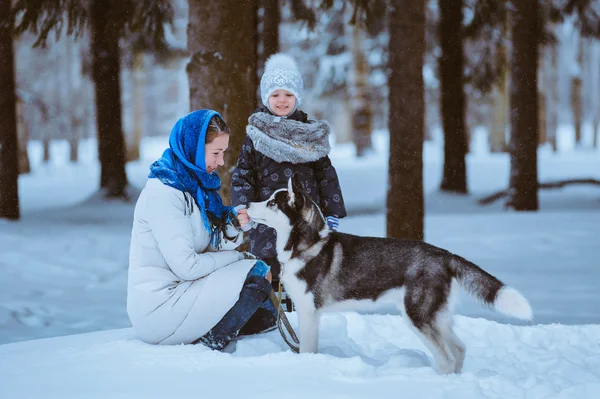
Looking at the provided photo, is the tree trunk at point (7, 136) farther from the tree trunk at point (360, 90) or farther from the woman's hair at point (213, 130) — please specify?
the tree trunk at point (360, 90)

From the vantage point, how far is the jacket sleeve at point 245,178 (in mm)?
5316

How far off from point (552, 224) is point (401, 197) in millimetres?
4211

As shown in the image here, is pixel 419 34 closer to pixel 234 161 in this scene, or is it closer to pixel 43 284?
pixel 234 161

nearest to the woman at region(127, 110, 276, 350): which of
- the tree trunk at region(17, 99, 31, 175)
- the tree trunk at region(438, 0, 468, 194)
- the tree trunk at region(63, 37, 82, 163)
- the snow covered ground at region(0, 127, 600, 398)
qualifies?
the snow covered ground at region(0, 127, 600, 398)

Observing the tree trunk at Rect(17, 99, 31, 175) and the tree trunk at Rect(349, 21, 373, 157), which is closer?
the tree trunk at Rect(17, 99, 31, 175)

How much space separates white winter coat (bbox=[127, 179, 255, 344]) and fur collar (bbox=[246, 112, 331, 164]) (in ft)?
3.86

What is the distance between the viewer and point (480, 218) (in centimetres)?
1138

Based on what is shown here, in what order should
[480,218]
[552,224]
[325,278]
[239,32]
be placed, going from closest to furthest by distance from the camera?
1. [325,278]
2. [239,32]
3. [552,224]
4. [480,218]

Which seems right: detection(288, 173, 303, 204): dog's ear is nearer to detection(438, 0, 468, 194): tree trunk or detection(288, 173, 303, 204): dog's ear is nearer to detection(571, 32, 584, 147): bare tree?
detection(438, 0, 468, 194): tree trunk

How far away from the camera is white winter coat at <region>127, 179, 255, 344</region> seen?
4.07 m

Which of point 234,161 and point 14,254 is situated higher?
point 234,161

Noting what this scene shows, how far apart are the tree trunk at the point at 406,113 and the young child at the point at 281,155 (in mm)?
2246

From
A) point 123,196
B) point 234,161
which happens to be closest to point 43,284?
point 234,161

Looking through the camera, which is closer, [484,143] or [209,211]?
[209,211]
